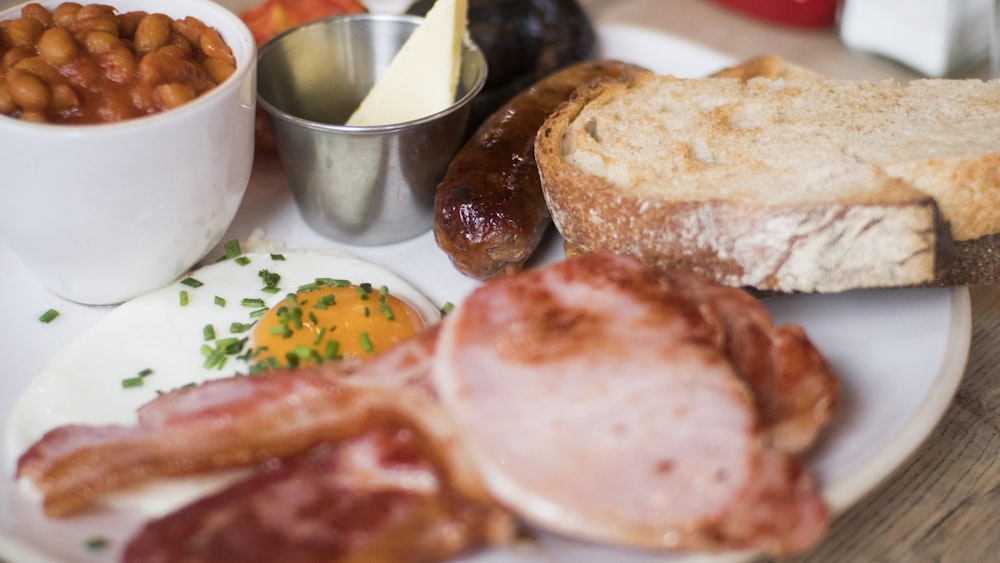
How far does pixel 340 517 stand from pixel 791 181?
4.55ft

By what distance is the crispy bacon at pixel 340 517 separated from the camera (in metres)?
1.43

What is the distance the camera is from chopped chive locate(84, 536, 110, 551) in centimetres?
161

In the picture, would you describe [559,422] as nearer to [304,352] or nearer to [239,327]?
[304,352]

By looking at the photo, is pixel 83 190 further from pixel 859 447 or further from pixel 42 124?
pixel 859 447

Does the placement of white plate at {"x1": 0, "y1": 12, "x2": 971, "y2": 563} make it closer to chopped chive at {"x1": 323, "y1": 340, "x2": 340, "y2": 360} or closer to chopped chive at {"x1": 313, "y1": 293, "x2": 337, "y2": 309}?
chopped chive at {"x1": 313, "y1": 293, "x2": 337, "y2": 309}

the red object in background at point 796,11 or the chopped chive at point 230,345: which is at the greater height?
the red object in background at point 796,11

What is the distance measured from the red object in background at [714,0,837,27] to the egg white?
2.81 m

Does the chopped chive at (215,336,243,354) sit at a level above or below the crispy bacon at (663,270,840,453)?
below

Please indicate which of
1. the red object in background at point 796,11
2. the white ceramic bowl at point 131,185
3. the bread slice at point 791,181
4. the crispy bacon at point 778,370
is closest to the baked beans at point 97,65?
the white ceramic bowl at point 131,185

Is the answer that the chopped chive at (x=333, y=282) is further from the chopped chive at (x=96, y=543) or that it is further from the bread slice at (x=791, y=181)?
the chopped chive at (x=96, y=543)

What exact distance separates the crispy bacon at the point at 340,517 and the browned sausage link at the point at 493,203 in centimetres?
88

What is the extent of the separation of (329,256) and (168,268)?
1.45 feet

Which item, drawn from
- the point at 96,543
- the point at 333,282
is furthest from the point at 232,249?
the point at 96,543

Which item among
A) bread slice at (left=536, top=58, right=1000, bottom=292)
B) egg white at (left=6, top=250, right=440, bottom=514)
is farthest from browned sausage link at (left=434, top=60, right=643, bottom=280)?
egg white at (left=6, top=250, right=440, bottom=514)
